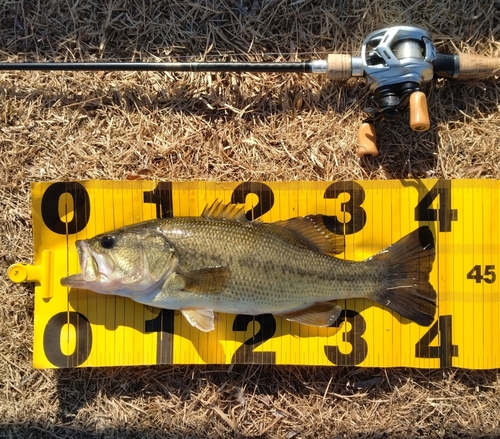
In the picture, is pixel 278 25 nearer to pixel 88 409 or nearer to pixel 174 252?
pixel 174 252

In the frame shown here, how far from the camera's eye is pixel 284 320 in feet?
9.49

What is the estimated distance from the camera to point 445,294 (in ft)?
9.37

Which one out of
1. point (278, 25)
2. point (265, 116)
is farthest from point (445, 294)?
point (278, 25)

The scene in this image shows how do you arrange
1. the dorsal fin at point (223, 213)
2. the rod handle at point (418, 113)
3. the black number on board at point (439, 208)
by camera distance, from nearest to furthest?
the rod handle at point (418, 113)
the dorsal fin at point (223, 213)
the black number on board at point (439, 208)

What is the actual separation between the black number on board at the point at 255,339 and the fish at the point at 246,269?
16 cm

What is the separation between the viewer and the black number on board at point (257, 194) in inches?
115

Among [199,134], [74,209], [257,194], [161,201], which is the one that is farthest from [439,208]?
[74,209]

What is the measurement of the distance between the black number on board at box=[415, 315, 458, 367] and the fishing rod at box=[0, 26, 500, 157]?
48.9 inches

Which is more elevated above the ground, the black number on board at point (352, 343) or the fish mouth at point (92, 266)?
the fish mouth at point (92, 266)

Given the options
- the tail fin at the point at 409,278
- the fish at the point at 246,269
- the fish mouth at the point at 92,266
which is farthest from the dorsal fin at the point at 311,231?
the fish mouth at the point at 92,266

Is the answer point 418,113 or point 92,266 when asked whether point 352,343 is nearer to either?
point 418,113

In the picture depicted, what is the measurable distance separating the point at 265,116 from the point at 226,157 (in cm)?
41

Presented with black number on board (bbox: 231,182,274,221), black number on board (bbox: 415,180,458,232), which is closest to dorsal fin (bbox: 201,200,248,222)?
black number on board (bbox: 231,182,274,221)

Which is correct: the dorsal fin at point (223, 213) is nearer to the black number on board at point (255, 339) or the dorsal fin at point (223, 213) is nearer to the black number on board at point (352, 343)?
the black number on board at point (255, 339)
